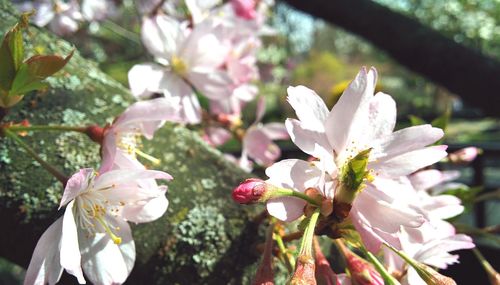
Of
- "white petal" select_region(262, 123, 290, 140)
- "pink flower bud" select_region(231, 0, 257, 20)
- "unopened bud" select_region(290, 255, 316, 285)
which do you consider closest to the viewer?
"unopened bud" select_region(290, 255, 316, 285)

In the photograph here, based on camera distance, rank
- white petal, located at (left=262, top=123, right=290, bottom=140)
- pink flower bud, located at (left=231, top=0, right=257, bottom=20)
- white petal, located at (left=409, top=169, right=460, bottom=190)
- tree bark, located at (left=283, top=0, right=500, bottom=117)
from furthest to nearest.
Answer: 1. tree bark, located at (left=283, top=0, right=500, bottom=117)
2. pink flower bud, located at (left=231, top=0, right=257, bottom=20)
3. white petal, located at (left=262, top=123, right=290, bottom=140)
4. white petal, located at (left=409, top=169, right=460, bottom=190)

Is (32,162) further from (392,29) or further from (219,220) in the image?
(392,29)

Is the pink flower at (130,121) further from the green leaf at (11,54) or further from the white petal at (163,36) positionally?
the white petal at (163,36)

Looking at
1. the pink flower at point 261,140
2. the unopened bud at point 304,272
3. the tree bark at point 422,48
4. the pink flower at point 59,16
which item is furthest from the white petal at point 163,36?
the tree bark at point 422,48

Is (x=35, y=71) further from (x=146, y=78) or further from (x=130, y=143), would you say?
(x=146, y=78)

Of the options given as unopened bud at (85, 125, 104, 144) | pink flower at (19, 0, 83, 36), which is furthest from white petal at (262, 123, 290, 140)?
pink flower at (19, 0, 83, 36)

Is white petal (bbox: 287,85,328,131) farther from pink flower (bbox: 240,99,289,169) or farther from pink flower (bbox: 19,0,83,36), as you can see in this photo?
pink flower (bbox: 19,0,83,36)
